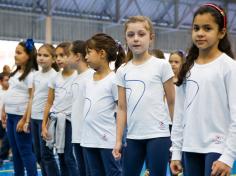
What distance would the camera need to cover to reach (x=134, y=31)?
10.1ft

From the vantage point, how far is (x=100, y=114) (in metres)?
3.55

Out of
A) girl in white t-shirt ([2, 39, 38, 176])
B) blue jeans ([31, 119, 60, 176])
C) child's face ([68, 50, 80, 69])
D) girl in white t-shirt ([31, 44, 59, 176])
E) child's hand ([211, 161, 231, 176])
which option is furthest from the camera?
girl in white t-shirt ([2, 39, 38, 176])

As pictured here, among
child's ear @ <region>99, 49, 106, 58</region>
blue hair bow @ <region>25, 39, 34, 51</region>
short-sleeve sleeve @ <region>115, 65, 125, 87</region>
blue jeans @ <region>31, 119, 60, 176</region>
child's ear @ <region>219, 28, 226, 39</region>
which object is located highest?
blue hair bow @ <region>25, 39, 34, 51</region>

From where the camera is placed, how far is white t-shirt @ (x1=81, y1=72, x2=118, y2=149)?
139 inches

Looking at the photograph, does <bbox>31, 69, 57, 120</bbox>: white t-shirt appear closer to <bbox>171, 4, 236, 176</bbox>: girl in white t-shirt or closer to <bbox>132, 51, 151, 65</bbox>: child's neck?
<bbox>132, 51, 151, 65</bbox>: child's neck

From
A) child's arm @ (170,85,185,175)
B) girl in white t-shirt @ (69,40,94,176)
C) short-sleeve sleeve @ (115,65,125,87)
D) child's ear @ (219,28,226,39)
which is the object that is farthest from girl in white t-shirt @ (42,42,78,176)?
child's ear @ (219,28,226,39)

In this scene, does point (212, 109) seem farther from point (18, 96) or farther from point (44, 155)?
point (18, 96)

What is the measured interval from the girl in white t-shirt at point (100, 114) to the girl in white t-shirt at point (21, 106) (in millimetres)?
1288

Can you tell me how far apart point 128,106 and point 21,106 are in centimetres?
203

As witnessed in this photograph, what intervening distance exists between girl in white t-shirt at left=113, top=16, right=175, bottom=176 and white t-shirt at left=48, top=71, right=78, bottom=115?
1.23 meters

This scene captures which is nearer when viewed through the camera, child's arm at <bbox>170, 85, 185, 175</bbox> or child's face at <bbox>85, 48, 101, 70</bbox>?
child's arm at <bbox>170, 85, 185, 175</bbox>

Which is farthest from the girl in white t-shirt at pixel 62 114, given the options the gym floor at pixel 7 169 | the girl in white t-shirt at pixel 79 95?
the gym floor at pixel 7 169

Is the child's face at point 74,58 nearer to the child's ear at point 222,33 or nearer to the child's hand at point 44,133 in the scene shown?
the child's hand at point 44,133

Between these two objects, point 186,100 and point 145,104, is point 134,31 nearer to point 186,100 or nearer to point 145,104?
point 145,104
